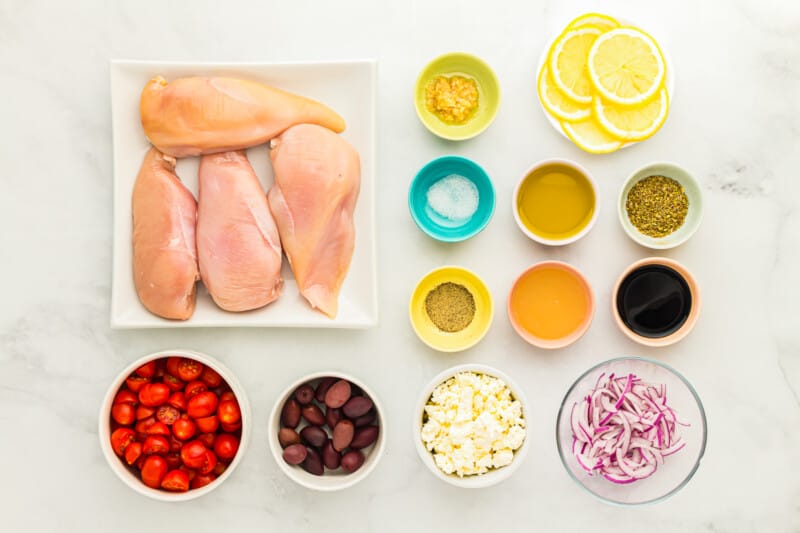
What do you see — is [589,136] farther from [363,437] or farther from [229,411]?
[229,411]

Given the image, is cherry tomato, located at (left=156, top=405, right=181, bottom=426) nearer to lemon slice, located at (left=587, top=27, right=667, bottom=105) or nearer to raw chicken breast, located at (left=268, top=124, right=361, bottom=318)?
raw chicken breast, located at (left=268, top=124, right=361, bottom=318)

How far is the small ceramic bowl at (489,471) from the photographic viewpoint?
1.59m

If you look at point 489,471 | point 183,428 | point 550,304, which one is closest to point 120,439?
point 183,428

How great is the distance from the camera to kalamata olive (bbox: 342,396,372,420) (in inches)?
65.1

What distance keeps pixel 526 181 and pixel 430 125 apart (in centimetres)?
27

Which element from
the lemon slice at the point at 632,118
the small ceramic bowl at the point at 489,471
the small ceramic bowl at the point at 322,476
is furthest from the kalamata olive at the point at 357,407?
the lemon slice at the point at 632,118

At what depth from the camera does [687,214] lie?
5.68 ft

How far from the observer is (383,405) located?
1.77m

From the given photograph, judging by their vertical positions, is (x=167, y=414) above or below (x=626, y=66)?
below

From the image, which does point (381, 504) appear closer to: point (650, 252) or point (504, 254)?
point (504, 254)

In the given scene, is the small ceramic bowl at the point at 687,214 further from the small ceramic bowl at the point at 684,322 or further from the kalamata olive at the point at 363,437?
the kalamata olive at the point at 363,437

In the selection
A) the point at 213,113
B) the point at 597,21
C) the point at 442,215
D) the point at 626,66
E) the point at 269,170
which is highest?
the point at 597,21

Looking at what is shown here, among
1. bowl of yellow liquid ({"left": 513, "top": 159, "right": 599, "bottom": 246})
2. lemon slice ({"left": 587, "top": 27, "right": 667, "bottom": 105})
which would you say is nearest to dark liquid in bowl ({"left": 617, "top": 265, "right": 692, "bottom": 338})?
bowl of yellow liquid ({"left": 513, "top": 159, "right": 599, "bottom": 246})

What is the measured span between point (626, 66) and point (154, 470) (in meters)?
1.46
